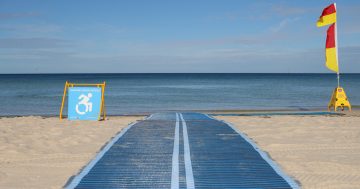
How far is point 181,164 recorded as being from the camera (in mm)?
7184

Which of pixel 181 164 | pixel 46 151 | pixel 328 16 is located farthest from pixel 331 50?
pixel 46 151

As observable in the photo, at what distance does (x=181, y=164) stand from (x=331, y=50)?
41.7 ft

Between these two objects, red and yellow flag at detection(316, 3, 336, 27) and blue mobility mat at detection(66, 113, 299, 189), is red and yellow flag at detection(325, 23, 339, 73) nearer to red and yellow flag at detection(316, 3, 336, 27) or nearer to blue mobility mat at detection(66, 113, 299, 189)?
red and yellow flag at detection(316, 3, 336, 27)

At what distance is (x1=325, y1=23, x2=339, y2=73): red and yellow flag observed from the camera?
17734 millimetres

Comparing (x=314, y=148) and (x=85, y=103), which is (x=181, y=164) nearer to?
(x=314, y=148)

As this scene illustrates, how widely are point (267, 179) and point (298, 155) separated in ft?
7.81

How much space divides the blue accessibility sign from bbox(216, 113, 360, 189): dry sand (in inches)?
195

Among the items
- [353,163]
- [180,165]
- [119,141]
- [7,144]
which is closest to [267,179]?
[180,165]

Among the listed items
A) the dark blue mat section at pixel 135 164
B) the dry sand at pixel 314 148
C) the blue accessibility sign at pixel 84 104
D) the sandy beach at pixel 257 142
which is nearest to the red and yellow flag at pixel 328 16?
the dry sand at pixel 314 148

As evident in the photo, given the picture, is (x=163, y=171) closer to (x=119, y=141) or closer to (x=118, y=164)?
(x=118, y=164)

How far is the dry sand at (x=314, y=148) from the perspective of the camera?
6602mm

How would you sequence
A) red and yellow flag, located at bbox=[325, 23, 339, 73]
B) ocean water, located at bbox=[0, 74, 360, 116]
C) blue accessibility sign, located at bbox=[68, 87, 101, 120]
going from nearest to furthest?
blue accessibility sign, located at bbox=[68, 87, 101, 120] → red and yellow flag, located at bbox=[325, 23, 339, 73] → ocean water, located at bbox=[0, 74, 360, 116]

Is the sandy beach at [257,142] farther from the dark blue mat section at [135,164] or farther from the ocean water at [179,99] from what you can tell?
the ocean water at [179,99]

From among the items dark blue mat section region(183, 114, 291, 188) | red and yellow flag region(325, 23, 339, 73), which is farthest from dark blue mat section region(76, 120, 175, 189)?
red and yellow flag region(325, 23, 339, 73)
